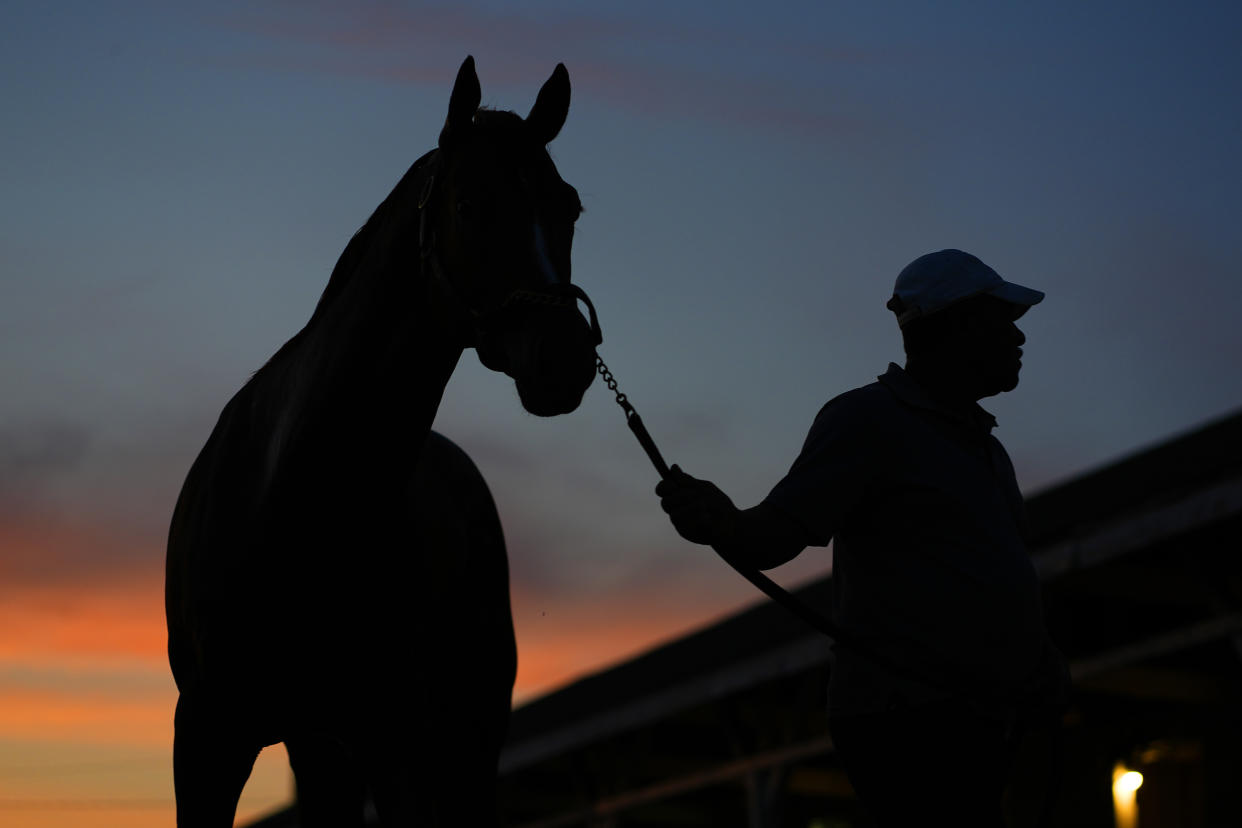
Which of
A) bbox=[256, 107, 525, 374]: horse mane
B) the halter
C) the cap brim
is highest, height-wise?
bbox=[256, 107, 525, 374]: horse mane

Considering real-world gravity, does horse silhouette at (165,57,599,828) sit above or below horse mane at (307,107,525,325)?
below

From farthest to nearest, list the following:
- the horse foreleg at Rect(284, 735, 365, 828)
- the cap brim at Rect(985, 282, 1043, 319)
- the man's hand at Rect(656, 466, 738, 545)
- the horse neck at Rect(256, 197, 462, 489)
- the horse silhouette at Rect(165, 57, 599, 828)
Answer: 1. the horse foreleg at Rect(284, 735, 365, 828)
2. the horse neck at Rect(256, 197, 462, 489)
3. the horse silhouette at Rect(165, 57, 599, 828)
4. the cap brim at Rect(985, 282, 1043, 319)
5. the man's hand at Rect(656, 466, 738, 545)

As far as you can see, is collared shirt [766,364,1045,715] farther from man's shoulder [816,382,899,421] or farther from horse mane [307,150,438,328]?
horse mane [307,150,438,328]

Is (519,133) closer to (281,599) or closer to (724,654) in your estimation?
(281,599)

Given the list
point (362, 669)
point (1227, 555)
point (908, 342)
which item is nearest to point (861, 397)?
point (908, 342)

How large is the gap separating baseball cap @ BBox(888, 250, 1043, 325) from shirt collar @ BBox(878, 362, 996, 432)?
0.41 ft

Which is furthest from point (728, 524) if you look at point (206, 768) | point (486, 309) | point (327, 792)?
point (327, 792)

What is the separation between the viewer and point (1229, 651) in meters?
11.9

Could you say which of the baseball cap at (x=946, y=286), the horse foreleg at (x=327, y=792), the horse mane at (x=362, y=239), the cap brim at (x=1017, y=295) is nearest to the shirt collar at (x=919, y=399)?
the baseball cap at (x=946, y=286)

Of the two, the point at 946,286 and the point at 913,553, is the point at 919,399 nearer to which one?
the point at 946,286

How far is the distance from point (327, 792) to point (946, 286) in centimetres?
283

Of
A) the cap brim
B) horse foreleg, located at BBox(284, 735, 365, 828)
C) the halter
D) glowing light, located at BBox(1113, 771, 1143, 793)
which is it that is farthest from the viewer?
glowing light, located at BBox(1113, 771, 1143, 793)

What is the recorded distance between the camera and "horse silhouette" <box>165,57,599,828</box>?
3.77 metres

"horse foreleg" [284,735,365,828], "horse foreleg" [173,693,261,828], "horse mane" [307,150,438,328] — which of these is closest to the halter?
"horse mane" [307,150,438,328]
